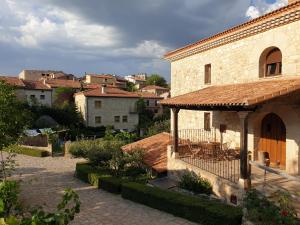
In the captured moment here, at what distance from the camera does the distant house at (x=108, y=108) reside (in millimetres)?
45737

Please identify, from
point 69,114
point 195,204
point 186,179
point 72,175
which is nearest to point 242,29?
point 186,179

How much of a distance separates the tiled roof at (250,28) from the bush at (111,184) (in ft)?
30.3

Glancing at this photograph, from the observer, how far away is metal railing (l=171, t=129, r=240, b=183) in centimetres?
1268

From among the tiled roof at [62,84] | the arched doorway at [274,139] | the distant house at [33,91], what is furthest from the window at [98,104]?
the arched doorway at [274,139]

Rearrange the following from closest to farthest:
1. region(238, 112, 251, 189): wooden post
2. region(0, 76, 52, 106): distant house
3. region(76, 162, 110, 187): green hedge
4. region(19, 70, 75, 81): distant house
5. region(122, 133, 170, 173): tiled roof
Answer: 1. region(238, 112, 251, 189): wooden post
2. region(76, 162, 110, 187): green hedge
3. region(122, 133, 170, 173): tiled roof
4. region(0, 76, 52, 106): distant house
5. region(19, 70, 75, 81): distant house

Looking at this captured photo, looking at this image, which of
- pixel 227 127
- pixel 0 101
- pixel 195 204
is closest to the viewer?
pixel 195 204

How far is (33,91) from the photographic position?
4925 cm

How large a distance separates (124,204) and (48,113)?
33.0 metres

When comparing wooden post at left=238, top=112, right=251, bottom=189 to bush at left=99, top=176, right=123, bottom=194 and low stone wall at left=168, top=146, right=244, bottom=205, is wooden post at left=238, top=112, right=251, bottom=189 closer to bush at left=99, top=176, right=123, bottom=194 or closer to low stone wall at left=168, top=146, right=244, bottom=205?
low stone wall at left=168, top=146, right=244, bottom=205

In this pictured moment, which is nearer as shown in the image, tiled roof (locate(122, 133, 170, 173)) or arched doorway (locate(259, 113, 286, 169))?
arched doorway (locate(259, 113, 286, 169))

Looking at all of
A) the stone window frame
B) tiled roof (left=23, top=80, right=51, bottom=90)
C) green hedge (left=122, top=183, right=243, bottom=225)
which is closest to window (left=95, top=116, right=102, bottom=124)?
the stone window frame

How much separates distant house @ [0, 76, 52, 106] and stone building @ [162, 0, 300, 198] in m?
35.2

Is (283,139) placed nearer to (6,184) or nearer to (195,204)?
(195,204)

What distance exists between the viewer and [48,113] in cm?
4278
